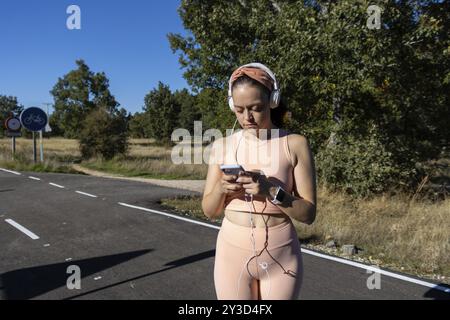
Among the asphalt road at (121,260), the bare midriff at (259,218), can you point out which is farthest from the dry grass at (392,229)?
the bare midriff at (259,218)

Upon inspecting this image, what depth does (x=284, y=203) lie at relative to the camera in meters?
1.93

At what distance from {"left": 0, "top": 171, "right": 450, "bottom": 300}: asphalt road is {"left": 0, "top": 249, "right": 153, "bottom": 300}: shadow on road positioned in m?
0.01

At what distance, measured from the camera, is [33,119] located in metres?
19.1

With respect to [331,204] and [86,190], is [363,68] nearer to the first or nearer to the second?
[331,204]

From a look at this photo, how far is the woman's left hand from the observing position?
1.88 m

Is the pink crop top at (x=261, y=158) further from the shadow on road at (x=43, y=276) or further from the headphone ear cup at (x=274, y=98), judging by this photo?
the shadow on road at (x=43, y=276)

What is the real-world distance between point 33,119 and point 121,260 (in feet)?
52.6

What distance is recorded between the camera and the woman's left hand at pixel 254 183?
1.88 metres

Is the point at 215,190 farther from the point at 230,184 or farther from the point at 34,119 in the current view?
the point at 34,119

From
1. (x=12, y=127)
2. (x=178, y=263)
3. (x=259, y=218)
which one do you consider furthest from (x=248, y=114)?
(x=12, y=127)
